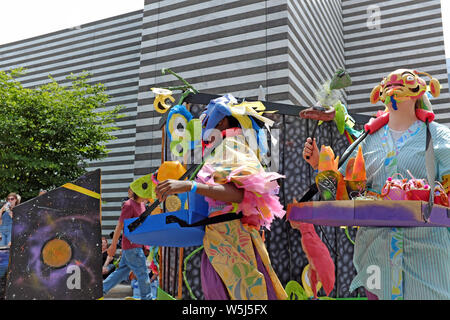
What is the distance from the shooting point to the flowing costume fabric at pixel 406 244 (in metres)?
2.19

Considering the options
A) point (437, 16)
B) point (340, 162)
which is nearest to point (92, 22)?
point (437, 16)

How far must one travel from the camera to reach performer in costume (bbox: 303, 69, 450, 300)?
2.20 m

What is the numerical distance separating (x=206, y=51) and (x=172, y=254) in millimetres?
7867

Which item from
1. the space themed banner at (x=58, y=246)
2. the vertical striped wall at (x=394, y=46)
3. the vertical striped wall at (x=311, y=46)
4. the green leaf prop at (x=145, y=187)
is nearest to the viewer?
the space themed banner at (x=58, y=246)

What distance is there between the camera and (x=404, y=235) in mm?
2293

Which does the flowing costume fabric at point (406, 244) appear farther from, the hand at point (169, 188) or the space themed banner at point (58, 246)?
the space themed banner at point (58, 246)

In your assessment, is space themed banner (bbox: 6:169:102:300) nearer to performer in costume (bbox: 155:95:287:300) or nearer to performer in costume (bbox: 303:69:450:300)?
performer in costume (bbox: 155:95:287:300)

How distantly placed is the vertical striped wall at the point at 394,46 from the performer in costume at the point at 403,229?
1048 centimetres

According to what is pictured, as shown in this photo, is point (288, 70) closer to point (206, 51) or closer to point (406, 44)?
point (206, 51)

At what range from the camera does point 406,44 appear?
509 inches

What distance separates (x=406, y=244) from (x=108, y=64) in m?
16.1

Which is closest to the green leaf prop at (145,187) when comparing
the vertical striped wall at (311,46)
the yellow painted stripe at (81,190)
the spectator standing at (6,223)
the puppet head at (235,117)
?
the yellow painted stripe at (81,190)

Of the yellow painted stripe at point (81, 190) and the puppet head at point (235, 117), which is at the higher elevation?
the puppet head at point (235, 117)

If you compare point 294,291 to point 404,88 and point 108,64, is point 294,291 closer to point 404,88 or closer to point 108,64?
point 404,88
